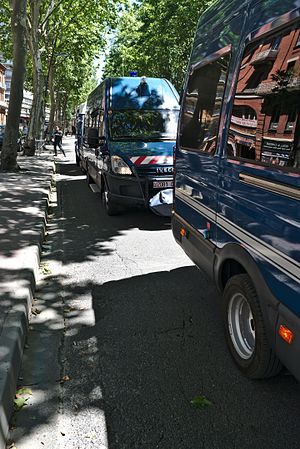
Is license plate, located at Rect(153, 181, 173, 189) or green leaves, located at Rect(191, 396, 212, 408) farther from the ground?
license plate, located at Rect(153, 181, 173, 189)

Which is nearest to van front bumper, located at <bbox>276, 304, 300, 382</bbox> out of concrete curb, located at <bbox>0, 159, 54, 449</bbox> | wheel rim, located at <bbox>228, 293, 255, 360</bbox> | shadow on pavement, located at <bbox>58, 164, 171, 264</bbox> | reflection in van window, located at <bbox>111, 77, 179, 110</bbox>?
wheel rim, located at <bbox>228, 293, 255, 360</bbox>

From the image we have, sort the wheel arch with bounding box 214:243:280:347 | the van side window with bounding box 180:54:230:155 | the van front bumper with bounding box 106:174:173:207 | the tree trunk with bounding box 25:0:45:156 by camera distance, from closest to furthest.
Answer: the wheel arch with bounding box 214:243:280:347 < the van side window with bounding box 180:54:230:155 < the van front bumper with bounding box 106:174:173:207 < the tree trunk with bounding box 25:0:45:156

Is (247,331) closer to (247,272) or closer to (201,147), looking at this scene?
(247,272)

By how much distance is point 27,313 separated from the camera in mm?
4062

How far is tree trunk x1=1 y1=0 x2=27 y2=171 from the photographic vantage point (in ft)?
42.2

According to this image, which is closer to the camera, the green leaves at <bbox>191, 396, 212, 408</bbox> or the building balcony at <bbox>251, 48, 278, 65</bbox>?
the building balcony at <bbox>251, 48, 278, 65</bbox>

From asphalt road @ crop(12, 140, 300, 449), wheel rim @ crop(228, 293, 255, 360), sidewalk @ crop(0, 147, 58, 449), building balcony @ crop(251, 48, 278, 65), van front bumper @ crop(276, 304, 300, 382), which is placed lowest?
asphalt road @ crop(12, 140, 300, 449)

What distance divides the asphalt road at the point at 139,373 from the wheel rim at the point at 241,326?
187 mm

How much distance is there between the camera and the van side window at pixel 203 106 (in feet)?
11.6

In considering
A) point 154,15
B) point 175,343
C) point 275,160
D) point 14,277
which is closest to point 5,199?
point 14,277

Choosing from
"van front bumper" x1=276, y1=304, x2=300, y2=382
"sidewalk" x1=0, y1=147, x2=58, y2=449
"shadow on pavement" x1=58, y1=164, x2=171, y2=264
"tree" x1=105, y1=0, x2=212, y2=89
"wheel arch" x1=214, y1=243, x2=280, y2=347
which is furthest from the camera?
"tree" x1=105, y1=0, x2=212, y2=89

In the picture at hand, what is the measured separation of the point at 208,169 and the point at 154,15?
943 inches

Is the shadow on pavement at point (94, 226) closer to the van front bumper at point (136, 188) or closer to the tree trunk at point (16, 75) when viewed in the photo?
the van front bumper at point (136, 188)

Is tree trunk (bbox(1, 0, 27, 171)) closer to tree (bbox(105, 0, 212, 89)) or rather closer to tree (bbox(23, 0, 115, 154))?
tree (bbox(23, 0, 115, 154))
